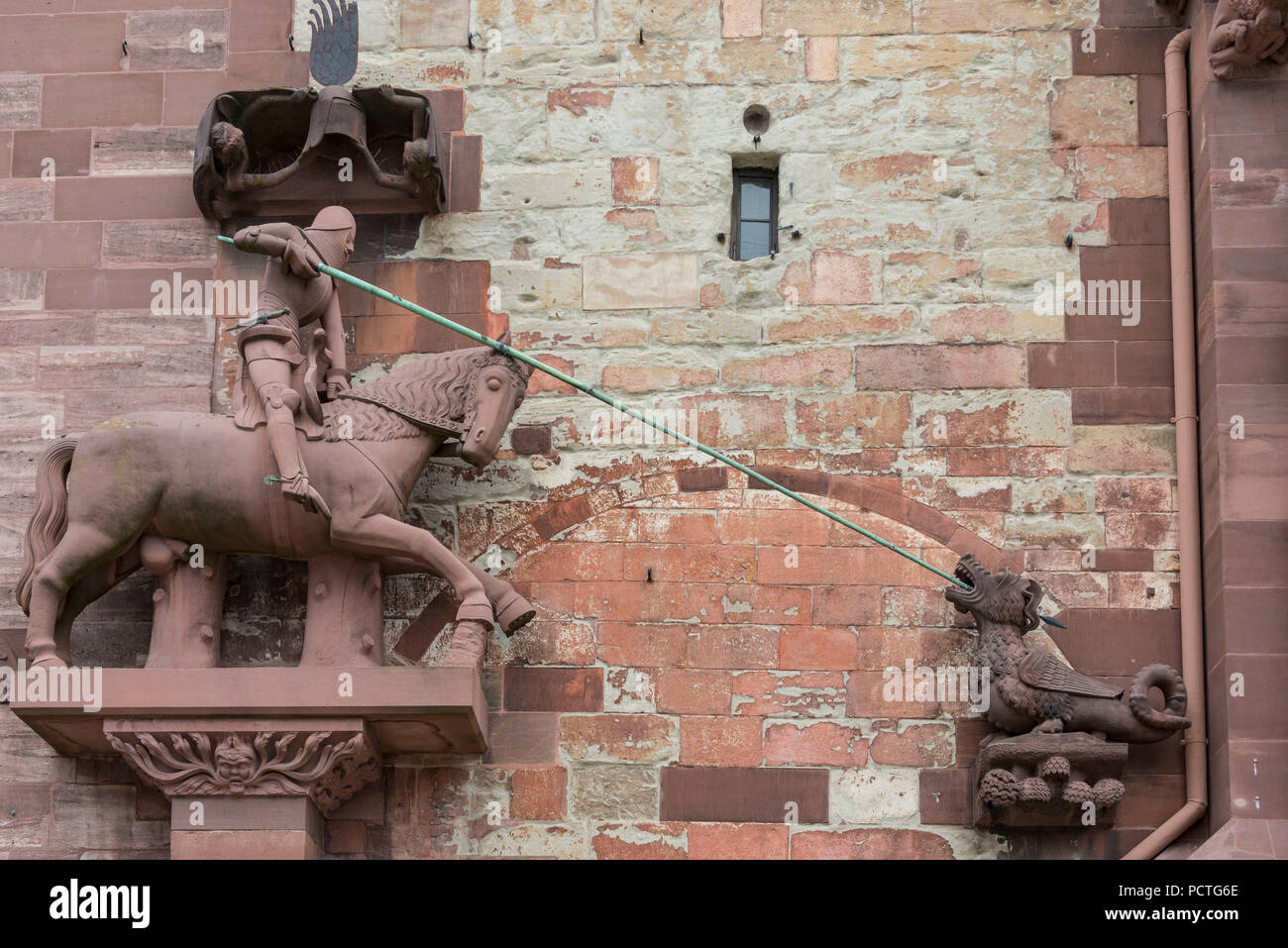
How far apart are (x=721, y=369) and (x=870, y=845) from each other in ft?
8.30

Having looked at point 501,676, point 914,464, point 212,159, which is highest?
point 212,159

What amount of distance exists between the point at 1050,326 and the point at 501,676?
3.27 meters

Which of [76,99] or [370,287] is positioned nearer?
[370,287]

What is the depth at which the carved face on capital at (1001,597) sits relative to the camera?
39.2ft

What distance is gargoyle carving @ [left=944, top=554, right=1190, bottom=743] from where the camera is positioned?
461 inches

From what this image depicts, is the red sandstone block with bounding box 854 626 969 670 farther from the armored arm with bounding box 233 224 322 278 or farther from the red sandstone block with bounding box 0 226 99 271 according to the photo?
the red sandstone block with bounding box 0 226 99 271

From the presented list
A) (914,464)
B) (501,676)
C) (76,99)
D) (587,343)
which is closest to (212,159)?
(76,99)

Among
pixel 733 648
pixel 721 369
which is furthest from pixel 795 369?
pixel 733 648

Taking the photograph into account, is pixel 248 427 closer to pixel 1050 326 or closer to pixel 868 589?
pixel 868 589

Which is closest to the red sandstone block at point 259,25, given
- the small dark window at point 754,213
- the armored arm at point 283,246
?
the armored arm at point 283,246

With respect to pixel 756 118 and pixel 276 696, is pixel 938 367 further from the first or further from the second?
pixel 276 696

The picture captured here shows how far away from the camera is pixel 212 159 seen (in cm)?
1283
